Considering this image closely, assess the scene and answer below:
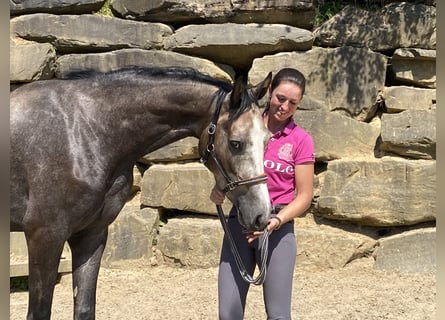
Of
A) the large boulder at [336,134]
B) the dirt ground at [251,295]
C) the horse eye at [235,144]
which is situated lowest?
the dirt ground at [251,295]

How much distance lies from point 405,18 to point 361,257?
7.97 ft

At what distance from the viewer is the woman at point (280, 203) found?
2652 millimetres

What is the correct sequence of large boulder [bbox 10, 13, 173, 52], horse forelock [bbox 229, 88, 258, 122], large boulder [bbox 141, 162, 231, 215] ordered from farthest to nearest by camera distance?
1. large boulder [bbox 10, 13, 173, 52]
2. large boulder [bbox 141, 162, 231, 215]
3. horse forelock [bbox 229, 88, 258, 122]

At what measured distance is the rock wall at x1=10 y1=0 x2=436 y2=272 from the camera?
561 centimetres

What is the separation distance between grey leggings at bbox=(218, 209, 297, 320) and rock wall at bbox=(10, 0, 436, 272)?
2.86m

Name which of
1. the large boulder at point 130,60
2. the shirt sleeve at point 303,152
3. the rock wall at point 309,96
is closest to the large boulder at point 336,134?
the rock wall at point 309,96

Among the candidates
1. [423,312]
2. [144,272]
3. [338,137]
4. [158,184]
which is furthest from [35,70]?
[423,312]

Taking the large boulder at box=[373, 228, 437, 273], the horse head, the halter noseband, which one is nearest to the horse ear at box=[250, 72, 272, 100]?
the horse head

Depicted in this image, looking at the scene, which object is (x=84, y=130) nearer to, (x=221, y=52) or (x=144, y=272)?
(x=144, y=272)

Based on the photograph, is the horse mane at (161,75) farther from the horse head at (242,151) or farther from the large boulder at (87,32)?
the large boulder at (87,32)

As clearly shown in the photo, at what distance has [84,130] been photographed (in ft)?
9.39

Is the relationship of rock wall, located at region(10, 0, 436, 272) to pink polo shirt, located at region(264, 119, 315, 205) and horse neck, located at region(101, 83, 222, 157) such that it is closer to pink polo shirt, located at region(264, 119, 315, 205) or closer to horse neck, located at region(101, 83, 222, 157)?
horse neck, located at region(101, 83, 222, 157)

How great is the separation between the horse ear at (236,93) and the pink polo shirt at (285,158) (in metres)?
0.24

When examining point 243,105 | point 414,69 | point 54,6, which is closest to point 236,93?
point 243,105
